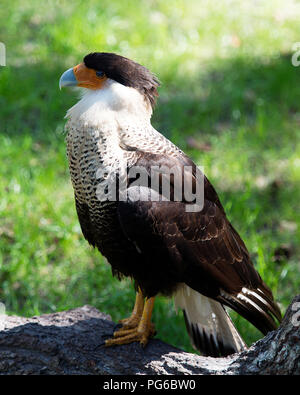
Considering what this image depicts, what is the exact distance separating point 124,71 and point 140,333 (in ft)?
4.43

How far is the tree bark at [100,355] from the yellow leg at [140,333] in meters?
0.03

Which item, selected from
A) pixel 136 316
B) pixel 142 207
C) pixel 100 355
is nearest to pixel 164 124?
pixel 136 316

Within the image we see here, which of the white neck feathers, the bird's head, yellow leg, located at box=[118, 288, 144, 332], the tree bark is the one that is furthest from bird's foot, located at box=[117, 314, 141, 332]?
the bird's head

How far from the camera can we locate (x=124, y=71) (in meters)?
2.95

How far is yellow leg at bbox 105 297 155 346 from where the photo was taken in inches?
116

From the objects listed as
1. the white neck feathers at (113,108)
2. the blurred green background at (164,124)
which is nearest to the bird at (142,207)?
the white neck feathers at (113,108)

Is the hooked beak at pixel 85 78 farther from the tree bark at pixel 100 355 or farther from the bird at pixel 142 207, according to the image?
the tree bark at pixel 100 355

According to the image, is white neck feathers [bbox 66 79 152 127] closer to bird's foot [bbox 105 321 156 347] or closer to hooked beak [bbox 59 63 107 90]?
hooked beak [bbox 59 63 107 90]

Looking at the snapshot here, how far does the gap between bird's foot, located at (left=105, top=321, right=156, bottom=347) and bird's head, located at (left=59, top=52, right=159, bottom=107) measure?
119 centimetres

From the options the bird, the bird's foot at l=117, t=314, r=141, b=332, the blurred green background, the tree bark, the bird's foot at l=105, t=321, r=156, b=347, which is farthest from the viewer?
the blurred green background

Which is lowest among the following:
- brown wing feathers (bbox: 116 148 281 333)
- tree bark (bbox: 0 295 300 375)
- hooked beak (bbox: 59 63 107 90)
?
tree bark (bbox: 0 295 300 375)

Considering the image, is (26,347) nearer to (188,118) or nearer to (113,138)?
(113,138)

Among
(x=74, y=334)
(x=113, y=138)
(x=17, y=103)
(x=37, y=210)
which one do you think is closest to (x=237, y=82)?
(x=17, y=103)

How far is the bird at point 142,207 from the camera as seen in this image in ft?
9.23
